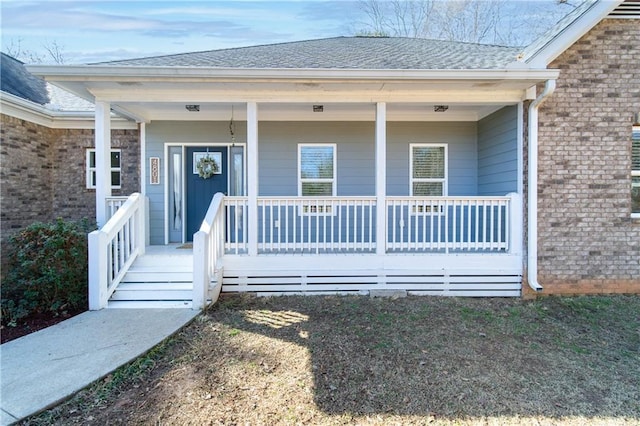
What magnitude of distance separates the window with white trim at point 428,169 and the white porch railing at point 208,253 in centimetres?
409

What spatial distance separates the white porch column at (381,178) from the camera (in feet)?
18.1

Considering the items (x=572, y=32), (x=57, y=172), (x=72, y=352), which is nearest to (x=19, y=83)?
(x=57, y=172)

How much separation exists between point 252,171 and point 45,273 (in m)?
3.21

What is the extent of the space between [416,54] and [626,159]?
13.1ft

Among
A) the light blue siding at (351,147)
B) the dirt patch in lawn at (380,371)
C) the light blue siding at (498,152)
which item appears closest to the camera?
the dirt patch in lawn at (380,371)

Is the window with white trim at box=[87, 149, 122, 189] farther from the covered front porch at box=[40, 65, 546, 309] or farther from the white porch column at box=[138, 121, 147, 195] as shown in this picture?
→ the covered front porch at box=[40, 65, 546, 309]

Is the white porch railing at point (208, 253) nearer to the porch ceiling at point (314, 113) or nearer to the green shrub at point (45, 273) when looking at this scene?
the green shrub at point (45, 273)

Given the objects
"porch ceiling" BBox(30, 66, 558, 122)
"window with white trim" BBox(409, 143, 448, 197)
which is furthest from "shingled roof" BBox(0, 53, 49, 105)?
"window with white trim" BBox(409, 143, 448, 197)

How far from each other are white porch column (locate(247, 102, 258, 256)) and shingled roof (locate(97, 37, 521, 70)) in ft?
2.42

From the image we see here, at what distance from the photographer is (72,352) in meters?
3.49

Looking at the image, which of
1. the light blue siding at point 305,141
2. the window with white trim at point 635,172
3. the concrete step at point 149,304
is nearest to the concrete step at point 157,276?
the concrete step at point 149,304

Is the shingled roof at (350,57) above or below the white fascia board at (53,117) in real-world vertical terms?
above

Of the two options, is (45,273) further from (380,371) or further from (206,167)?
(380,371)

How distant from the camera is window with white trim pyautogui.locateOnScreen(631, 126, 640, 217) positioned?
18.5 ft
